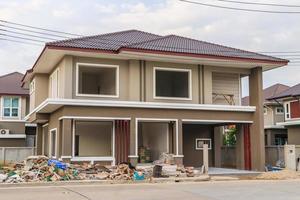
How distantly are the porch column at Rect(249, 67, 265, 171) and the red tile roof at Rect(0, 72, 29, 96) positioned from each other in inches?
777

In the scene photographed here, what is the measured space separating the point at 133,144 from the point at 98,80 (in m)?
7.82

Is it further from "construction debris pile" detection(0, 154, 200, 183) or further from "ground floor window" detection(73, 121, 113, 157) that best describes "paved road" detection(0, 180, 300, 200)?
"ground floor window" detection(73, 121, 113, 157)

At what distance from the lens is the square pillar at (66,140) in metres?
22.6

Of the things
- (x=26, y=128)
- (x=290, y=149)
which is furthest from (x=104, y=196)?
(x=26, y=128)

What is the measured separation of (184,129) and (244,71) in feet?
17.7

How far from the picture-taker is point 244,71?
28016 millimetres

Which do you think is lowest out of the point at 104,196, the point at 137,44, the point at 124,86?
the point at 104,196

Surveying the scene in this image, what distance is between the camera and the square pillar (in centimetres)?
2264

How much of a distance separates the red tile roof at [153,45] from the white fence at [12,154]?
28.7 feet

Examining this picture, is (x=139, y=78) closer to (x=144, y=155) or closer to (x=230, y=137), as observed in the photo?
(x=144, y=155)

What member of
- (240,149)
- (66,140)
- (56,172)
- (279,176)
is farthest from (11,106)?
(279,176)

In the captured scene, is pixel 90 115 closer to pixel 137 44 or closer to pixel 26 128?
pixel 137 44

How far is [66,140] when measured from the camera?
2267 cm

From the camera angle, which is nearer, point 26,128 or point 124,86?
point 124,86
